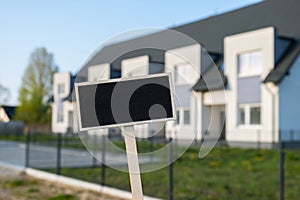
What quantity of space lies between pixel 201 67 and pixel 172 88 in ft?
2.29

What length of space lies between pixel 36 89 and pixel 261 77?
3499 centimetres

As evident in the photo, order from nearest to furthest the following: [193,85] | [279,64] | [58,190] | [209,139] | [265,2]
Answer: [209,139] < [193,85] < [58,190] < [279,64] < [265,2]

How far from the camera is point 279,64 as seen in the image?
22.2 metres

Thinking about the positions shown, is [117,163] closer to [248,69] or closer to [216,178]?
[216,178]

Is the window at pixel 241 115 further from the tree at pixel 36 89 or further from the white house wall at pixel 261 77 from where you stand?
Answer: the tree at pixel 36 89

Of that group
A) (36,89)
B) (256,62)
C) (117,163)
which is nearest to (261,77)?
(256,62)

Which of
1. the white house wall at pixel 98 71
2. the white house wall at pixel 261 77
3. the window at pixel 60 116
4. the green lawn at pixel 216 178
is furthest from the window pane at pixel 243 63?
the white house wall at pixel 98 71

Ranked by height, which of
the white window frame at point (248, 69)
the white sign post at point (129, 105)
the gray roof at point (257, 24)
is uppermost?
the gray roof at point (257, 24)

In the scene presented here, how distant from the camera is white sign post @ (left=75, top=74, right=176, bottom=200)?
188cm

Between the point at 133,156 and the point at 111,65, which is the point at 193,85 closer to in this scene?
the point at 111,65

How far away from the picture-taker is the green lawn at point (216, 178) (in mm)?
7918

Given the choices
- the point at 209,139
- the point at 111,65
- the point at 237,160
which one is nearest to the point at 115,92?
the point at 111,65

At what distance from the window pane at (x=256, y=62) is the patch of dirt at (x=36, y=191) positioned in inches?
595

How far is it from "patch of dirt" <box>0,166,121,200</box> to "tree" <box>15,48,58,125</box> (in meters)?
37.6
